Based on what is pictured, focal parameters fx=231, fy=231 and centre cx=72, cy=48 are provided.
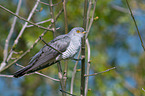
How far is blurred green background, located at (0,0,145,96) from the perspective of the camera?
4387 mm

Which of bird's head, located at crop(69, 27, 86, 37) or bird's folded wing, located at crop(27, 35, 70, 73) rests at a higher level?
bird's head, located at crop(69, 27, 86, 37)

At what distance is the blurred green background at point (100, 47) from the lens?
14.4ft

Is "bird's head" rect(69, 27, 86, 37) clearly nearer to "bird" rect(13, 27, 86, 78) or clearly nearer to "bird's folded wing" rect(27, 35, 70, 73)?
"bird" rect(13, 27, 86, 78)

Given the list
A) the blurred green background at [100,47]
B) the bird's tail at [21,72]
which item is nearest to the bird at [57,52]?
the bird's tail at [21,72]

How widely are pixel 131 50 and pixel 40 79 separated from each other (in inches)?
92.0

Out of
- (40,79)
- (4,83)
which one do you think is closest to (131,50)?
(40,79)

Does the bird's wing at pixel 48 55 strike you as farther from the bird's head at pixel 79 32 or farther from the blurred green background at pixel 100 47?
the blurred green background at pixel 100 47

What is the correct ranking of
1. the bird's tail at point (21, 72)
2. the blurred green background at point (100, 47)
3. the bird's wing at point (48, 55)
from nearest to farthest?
the bird's tail at point (21, 72) → the bird's wing at point (48, 55) → the blurred green background at point (100, 47)

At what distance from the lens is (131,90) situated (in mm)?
4855

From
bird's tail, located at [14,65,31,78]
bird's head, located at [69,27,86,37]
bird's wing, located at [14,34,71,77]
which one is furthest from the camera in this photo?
bird's head, located at [69,27,86,37]

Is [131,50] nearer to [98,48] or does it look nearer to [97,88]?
[98,48]

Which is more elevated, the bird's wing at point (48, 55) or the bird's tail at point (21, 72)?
the bird's wing at point (48, 55)

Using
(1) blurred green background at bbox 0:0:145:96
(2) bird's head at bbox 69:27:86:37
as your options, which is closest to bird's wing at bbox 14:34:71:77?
(2) bird's head at bbox 69:27:86:37

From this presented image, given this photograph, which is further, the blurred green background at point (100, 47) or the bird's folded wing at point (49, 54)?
the blurred green background at point (100, 47)
